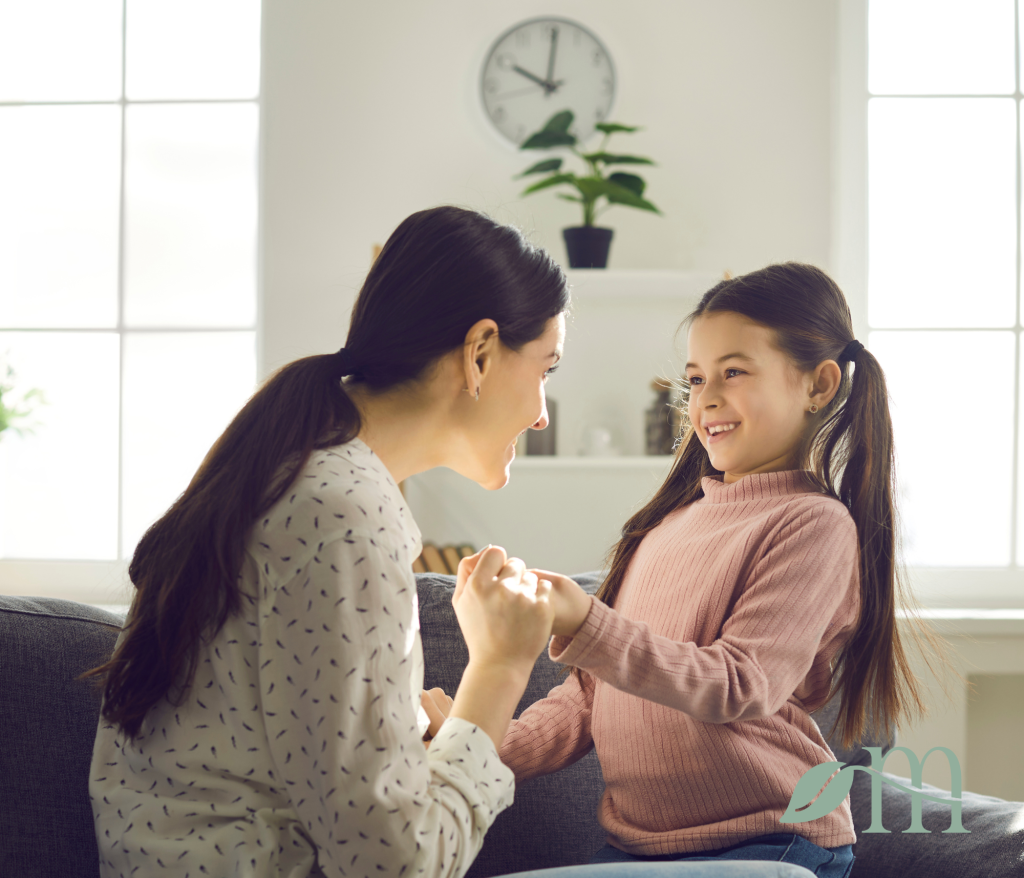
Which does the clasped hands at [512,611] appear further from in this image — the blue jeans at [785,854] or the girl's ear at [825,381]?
the girl's ear at [825,381]

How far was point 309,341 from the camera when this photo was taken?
2920 millimetres

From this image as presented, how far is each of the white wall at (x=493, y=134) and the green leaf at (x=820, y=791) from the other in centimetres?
208

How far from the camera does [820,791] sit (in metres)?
1.02

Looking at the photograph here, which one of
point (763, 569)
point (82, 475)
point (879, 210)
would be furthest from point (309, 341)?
point (763, 569)

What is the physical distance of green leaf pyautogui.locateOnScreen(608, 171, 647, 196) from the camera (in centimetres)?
258

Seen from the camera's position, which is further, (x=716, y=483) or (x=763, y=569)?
(x=716, y=483)

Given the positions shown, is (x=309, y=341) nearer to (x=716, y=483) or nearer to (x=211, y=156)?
(x=211, y=156)

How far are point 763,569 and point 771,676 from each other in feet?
0.42

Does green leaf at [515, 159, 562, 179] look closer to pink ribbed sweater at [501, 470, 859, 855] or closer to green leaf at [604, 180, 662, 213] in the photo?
green leaf at [604, 180, 662, 213]

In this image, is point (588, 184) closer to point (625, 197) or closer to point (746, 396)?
point (625, 197)

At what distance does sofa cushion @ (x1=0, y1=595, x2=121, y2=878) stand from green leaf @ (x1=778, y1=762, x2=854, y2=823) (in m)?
0.90

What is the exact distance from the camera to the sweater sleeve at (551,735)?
1.14 m

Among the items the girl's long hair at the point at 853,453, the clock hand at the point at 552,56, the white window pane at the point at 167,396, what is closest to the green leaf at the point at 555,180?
the clock hand at the point at 552,56

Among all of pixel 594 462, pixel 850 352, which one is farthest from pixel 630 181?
pixel 850 352
